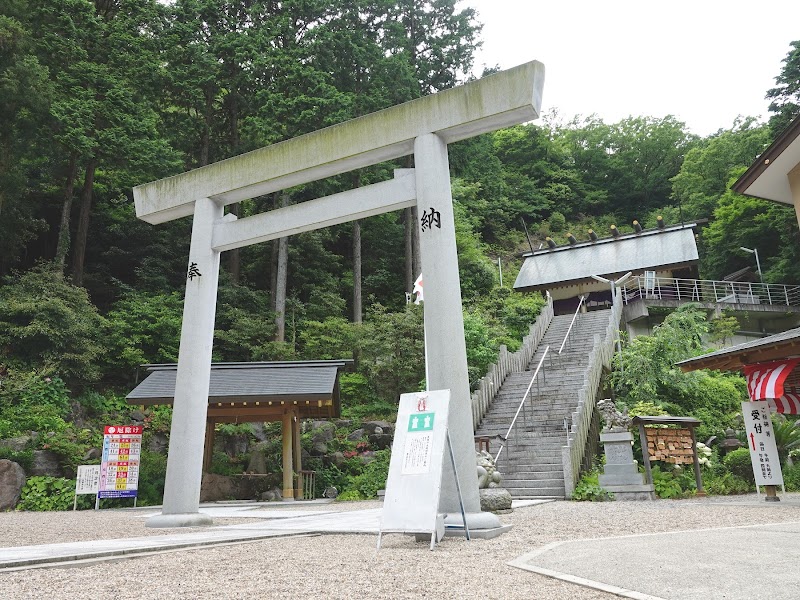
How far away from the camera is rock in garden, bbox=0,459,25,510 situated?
13.1 metres

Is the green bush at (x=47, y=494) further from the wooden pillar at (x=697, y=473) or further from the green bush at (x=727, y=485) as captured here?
the green bush at (x=727, y=485)

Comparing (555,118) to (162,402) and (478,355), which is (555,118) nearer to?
(478,355)

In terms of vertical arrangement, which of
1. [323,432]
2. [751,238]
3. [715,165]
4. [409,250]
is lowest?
[323,432]

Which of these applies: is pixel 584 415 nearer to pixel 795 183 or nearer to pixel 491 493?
pixel 491 493

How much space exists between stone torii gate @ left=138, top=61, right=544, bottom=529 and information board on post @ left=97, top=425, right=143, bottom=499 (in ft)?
19.3

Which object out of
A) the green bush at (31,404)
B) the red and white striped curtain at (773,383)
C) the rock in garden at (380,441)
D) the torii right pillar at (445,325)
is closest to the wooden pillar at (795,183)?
the red and white striped curtain at (773,383)

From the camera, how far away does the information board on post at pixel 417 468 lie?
5.24m

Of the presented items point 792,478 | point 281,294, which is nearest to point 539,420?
point 792,478

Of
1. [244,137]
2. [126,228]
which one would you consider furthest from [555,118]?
[126,228]

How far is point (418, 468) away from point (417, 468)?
0.04ft

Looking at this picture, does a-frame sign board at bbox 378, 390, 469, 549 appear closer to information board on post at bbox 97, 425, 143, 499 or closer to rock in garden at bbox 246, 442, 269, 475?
information board on post at bbox 97, 425, 143, 499

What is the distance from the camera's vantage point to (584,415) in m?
13.0

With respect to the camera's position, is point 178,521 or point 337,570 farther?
point 178,521

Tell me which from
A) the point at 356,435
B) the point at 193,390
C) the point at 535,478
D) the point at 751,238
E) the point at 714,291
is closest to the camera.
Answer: the point at 193,390
